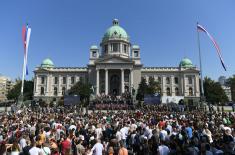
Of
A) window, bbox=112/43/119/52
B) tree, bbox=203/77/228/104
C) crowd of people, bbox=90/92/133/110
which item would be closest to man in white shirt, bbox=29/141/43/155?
crowd of people, bbox=90/92/133/110

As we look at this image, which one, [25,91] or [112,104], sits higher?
[25,91]

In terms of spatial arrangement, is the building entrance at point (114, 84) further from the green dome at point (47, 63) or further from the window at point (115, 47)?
the green dome at point (47, 63)

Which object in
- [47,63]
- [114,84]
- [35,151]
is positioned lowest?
[35,151]

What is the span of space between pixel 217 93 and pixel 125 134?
268 ft

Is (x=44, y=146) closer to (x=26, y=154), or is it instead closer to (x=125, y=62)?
(x=26, y=154)

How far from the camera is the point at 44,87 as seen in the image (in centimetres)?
9169

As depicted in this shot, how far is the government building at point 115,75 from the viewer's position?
8706 centimetres

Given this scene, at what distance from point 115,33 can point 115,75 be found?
1739 cm

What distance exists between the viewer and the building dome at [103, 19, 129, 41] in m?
93.8

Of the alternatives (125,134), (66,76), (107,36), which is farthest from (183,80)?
(125,134)

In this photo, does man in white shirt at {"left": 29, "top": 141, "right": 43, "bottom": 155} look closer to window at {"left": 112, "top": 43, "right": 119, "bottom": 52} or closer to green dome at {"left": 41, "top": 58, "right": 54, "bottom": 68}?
window at {"left": 112, "top": 43, "right": 119, "bottom": 52}

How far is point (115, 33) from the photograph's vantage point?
9406 cm

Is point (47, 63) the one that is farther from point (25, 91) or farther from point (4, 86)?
point (4, 86)

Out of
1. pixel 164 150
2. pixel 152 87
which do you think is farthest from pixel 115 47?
pixel 164 150
